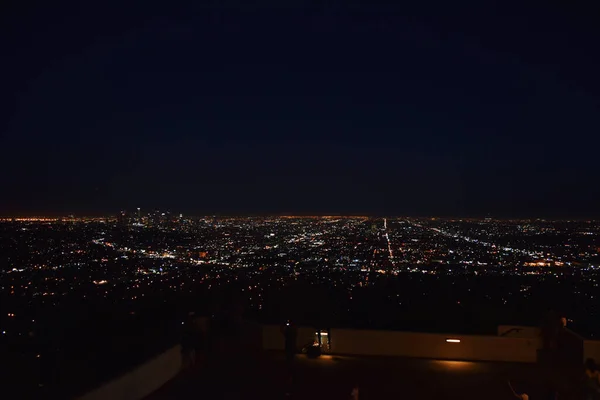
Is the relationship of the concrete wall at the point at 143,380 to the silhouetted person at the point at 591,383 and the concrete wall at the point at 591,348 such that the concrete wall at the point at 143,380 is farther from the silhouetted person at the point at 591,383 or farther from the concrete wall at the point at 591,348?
the concrete wall at the point at 591,348

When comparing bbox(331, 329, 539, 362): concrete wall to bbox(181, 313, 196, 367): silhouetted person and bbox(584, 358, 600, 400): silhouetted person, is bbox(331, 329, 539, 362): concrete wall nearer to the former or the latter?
bbox(181, 313, 196, 367): silhouetted person

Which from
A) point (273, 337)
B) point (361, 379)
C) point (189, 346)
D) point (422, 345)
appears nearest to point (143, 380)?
point (189, 346)

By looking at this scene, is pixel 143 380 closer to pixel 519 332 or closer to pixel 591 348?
pixel 519 332

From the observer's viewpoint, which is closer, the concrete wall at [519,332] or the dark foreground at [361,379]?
the dark foreground at [361,379]

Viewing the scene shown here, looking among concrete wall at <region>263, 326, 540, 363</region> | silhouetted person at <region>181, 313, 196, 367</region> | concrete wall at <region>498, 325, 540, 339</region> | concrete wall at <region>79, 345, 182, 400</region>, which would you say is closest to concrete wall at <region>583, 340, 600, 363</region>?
concrete wall at <region>263, 326, 540, 363</region>

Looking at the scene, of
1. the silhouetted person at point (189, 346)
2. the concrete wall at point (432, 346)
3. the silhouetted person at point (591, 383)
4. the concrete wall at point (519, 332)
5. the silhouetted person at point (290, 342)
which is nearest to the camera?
the silhouetted person at point (591, 383)

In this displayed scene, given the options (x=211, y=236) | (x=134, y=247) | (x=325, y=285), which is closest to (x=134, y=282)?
(x=325, y=285)

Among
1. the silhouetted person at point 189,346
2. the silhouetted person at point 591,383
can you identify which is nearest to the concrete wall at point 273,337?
the silhouetted person at point 189,346
